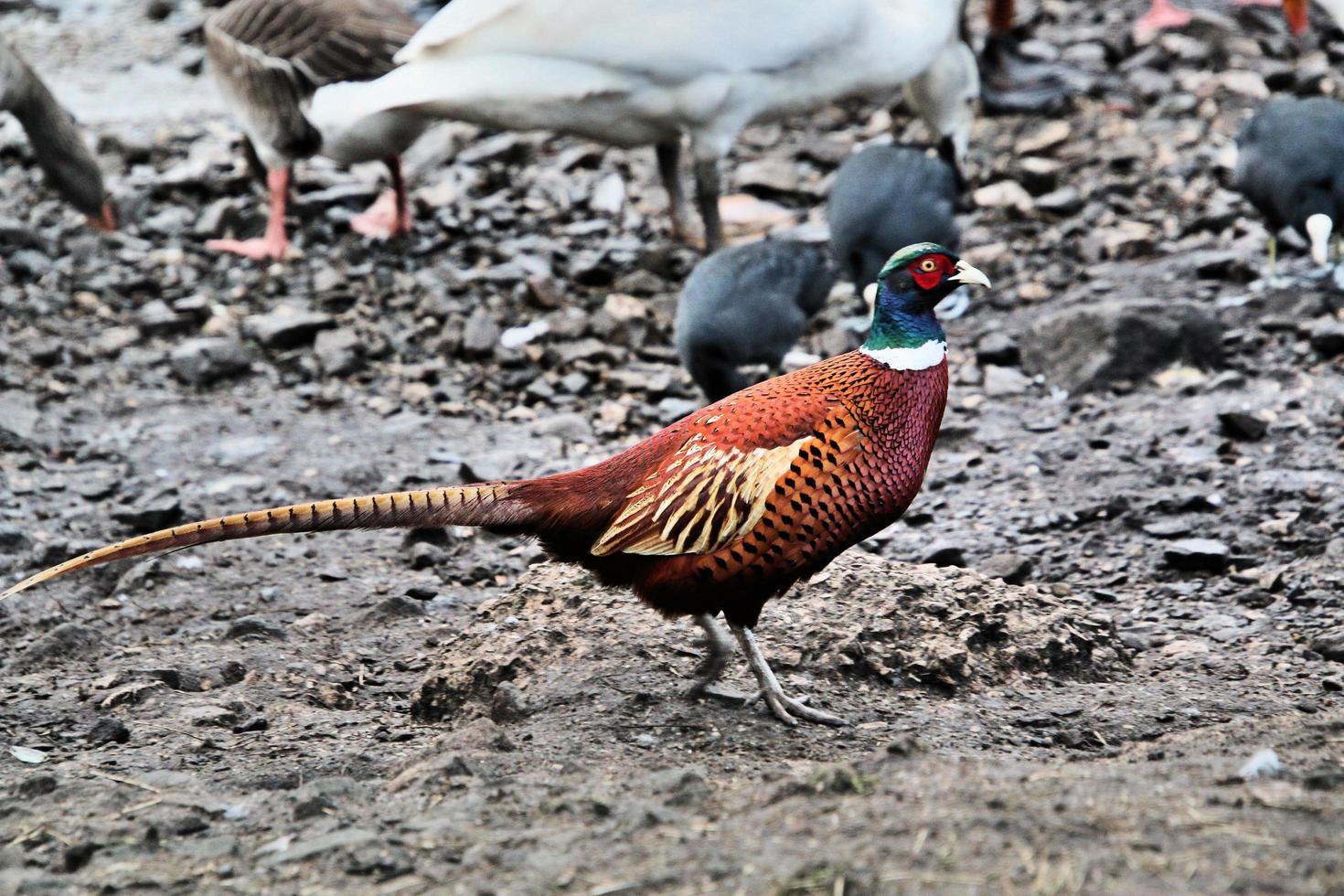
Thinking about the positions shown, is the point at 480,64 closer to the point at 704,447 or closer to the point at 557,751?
the point at 704,447

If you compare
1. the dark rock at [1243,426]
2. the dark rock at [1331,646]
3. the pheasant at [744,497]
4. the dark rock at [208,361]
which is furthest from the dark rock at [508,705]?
the dark rock at [208,361]

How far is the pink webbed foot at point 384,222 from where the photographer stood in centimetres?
764

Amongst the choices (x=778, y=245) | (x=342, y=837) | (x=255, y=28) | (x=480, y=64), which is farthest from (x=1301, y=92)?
(x=342, y=837)

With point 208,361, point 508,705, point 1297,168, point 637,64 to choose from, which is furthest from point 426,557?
point 1297,168

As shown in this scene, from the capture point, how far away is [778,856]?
7.55 feet

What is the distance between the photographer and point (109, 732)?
3383 millimetres

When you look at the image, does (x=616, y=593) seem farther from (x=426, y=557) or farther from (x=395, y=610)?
(x=426, y=557)

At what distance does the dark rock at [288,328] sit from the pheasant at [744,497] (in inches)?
138

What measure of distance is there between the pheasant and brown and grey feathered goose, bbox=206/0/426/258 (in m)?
3.79

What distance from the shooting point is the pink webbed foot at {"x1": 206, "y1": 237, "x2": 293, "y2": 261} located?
747cm

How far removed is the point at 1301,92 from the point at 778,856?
7004mm

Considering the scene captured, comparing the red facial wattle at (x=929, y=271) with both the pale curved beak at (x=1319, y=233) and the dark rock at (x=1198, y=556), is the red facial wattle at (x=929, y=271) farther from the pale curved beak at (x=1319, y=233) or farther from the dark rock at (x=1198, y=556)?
the pale curved beak at (x=1319, y=233)

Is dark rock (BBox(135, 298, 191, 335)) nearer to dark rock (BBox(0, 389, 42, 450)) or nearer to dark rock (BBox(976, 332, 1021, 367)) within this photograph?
dark rock (BBox(0, 389, 42, 450))

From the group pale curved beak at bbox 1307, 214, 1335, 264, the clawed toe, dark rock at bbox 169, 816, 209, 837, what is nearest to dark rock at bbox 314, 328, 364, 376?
the clawed toe
